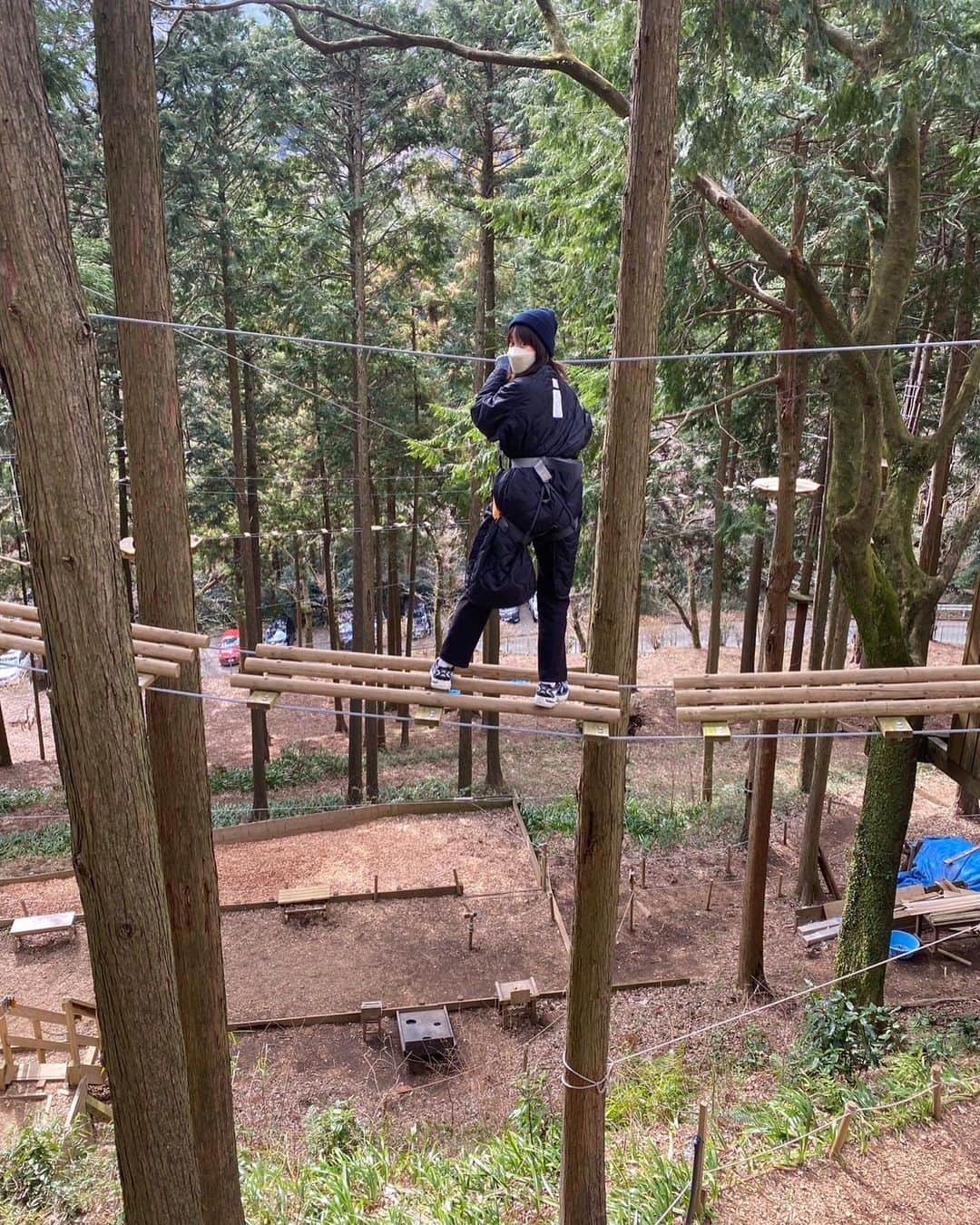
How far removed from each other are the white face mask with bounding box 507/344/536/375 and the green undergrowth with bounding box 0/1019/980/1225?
4.95 meters

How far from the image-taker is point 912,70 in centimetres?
521

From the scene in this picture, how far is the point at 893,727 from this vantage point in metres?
4.40

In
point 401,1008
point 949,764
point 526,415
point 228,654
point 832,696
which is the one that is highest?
point 526,415

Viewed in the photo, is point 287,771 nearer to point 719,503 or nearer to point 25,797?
point 25,797

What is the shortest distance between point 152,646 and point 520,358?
7.16 feet

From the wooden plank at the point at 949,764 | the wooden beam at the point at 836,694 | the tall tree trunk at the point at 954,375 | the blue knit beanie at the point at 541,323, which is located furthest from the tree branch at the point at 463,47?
the wooden plank at the point at 949,764

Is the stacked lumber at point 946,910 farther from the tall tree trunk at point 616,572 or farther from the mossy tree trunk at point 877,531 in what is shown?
the tall tree trunk at point 616,572

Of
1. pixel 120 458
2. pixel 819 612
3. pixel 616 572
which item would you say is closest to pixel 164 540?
pixel 616 572

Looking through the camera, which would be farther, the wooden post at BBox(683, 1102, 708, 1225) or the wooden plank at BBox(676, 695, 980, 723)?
the wooden post at BBox(683, 1102, 708, 1225)

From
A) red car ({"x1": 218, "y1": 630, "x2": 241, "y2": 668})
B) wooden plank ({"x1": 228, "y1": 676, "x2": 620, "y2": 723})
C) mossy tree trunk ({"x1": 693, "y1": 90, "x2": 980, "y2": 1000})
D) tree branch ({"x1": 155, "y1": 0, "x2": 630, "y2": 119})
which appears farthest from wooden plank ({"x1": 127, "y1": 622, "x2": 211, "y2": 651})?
red car ({"x1": 218, "y1": 630, "x2": 241, "y2": 668})

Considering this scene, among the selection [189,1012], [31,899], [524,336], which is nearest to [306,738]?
[31,899]

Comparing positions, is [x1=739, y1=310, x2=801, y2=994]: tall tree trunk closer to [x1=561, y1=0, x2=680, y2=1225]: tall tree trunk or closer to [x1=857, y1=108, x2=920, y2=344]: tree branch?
[x1=857, y1=108, x2=920, y2=344]: tree branch

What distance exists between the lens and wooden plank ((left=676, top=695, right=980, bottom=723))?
4.23 metres

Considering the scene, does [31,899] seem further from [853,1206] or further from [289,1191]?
[853,1206]
